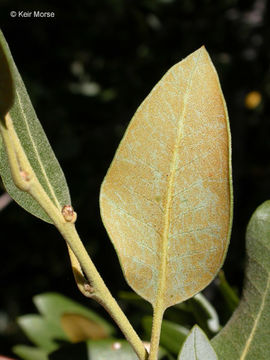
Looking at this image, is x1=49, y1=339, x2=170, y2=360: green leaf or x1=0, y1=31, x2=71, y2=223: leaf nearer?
x1=0, y1=31, x2=71, y2=223: leaf

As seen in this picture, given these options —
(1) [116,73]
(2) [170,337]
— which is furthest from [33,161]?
(1) [116,73]

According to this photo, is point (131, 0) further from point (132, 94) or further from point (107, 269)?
point (107, 269)

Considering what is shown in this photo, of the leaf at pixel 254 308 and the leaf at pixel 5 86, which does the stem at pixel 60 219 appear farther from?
the leaf at pixel 254 308

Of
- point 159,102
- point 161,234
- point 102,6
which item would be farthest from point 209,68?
point 102,6

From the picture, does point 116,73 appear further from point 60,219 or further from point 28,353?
point 60,219

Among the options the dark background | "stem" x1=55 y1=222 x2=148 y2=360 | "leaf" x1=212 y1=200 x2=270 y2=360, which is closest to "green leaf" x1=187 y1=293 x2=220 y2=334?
"leaf" x1=212 y1=200 x2=270 y2=360

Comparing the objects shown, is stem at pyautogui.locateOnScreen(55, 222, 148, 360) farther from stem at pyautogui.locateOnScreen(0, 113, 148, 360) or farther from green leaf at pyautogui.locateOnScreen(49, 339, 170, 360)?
green leaf at pyautogui.locateOnScreen(49, 339, 170, 360)

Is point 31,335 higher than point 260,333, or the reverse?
point 260,333
